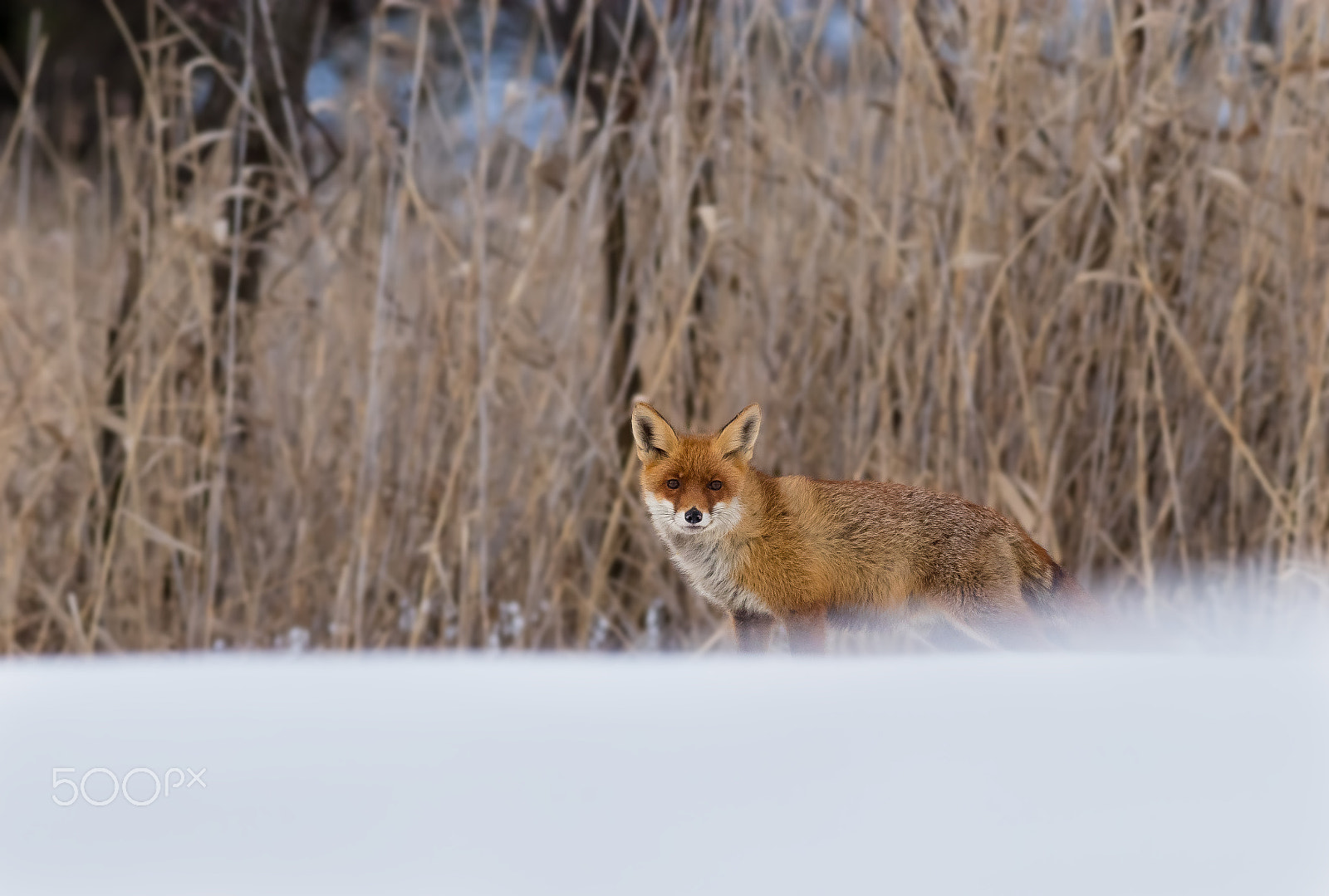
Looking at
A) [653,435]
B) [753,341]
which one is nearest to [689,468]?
[653,435]

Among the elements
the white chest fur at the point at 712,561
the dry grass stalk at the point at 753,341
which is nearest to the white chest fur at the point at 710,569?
the white chest fur at the point at 712,561

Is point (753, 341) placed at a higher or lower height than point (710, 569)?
higher

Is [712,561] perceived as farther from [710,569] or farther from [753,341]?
Answer: [753,341]

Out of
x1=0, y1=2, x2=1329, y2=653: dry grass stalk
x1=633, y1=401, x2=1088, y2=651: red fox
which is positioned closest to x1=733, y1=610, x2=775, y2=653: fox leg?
x1=633, y1=401, x2=1088, y2=651: red fox

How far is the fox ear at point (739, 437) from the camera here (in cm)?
60

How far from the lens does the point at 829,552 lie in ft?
2.15

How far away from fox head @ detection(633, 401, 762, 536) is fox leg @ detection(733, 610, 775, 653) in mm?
52

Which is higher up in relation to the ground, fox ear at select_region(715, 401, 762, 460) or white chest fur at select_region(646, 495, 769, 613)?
fox ear at select_region(715, 401, 762, 460)

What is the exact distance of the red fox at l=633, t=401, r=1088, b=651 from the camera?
0.61 metres

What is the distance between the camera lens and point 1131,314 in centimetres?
132

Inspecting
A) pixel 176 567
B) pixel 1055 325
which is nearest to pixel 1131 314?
pixel 1055 325

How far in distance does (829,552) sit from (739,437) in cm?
8

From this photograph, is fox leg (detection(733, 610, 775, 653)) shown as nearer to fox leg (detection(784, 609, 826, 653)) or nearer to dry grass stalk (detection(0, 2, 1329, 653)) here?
fox leg (detection(784, 609, 826, 653))

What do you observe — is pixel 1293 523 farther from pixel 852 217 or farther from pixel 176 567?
pixel 176 567
